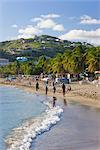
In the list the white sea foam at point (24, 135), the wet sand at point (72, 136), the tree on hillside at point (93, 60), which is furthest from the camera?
the tree on hillside at point (93, 60)

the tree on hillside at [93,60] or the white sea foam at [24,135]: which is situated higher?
the tree on hillside at [93,60]

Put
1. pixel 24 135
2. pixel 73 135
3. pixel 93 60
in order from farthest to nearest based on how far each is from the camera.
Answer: pixel 93 60 < pixel 24 135 < pixel 73 135

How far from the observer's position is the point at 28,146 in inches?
337

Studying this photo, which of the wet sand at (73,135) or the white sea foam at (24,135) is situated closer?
the wet sand at (73,135)

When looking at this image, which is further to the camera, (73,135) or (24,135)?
(24,135)

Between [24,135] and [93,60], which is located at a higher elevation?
[93,60]

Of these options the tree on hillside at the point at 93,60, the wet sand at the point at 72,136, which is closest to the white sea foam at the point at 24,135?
the wet sand at the point at 72,136

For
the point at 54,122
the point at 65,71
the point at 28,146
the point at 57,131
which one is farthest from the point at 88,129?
the point at 65,71

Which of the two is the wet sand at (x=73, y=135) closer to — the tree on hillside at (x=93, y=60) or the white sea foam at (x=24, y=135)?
the white sea foam at (x=24, y=135)

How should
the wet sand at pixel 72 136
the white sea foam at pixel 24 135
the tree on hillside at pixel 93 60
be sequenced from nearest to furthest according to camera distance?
1. the wet sand at pixel 72 136
2. the white sea foam at pixel 24 135
3. the tree on hillside at pixel 93 60

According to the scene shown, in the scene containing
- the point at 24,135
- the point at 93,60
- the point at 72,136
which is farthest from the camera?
the point at 93,60

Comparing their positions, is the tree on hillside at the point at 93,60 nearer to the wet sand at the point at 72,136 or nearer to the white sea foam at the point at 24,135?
the wet sand at the point at 72,136

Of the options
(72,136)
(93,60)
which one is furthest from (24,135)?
(93,60)

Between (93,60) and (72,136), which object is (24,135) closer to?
(72,136)
